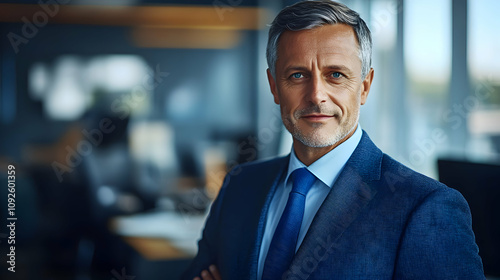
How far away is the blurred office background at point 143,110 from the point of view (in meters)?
4.37

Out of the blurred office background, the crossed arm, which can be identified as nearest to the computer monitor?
the crossed arm

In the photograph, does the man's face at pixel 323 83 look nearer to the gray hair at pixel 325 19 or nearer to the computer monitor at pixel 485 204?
the gray hair at pixel 325 19

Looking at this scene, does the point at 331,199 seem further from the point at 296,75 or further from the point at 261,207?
the point at 296,75

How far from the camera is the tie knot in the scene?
4.66 feet

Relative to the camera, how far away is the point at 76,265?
4.66m

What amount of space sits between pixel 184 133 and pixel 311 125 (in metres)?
3.59

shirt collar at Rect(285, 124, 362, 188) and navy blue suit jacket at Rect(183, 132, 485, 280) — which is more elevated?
shirt collar at Rect(285, 124, 362, 188)

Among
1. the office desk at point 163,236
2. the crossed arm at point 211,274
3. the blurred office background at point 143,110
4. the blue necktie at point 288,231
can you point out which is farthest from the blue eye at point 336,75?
the blurred office background at point 143,110

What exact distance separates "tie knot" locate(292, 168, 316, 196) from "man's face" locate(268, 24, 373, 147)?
9 cm

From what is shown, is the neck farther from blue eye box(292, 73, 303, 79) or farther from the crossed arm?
the crossed arm

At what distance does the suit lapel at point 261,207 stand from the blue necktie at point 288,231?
0.15ft

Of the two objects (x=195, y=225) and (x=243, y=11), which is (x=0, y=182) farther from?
(x=243, y=11)

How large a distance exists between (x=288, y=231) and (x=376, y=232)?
25 cm

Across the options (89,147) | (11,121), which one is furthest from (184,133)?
(11,121)
